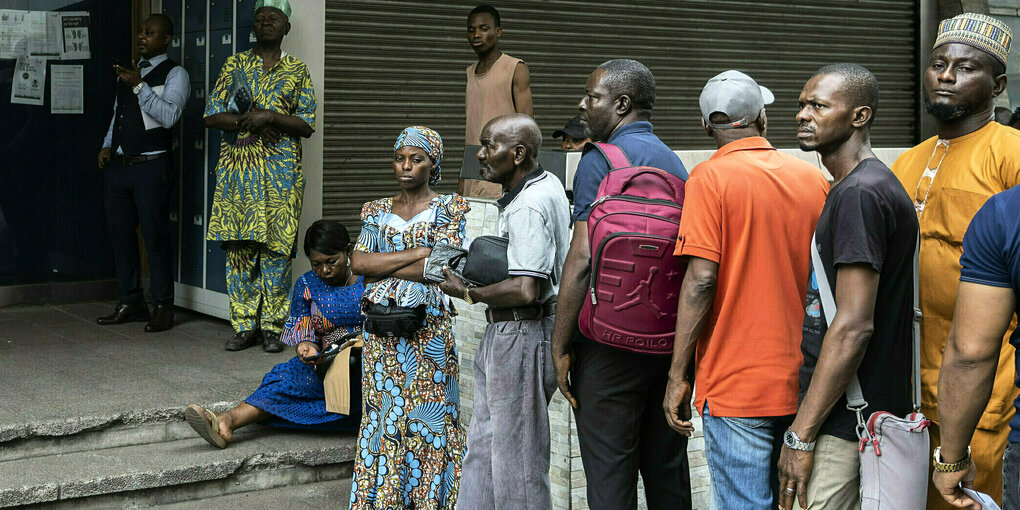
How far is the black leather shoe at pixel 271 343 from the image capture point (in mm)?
7004

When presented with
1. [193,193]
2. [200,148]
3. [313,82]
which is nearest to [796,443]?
[313,82]

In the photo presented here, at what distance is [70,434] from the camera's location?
5320 millimetres

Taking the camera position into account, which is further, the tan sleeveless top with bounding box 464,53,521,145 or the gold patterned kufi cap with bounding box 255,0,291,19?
the gold patterned kufi cap with bounding box 255,0,291,19

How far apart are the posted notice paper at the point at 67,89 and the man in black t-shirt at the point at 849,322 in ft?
22.4

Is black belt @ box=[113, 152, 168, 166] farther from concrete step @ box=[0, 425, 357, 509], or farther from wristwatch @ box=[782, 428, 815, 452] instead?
wristwatch @ box=[782, 428, 815, 452]

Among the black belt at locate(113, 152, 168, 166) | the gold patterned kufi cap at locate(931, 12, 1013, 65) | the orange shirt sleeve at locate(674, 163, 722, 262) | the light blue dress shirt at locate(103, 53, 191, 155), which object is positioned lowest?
the black belt at locate(113, 152, 168, 166)

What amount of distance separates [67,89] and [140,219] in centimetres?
148

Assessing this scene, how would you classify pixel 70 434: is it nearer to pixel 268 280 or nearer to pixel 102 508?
pixel 102 508

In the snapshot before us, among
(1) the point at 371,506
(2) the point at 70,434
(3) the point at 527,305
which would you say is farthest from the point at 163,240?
(3) the point at 527,305

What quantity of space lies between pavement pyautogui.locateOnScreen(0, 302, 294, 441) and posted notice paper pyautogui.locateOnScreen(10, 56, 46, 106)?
1588 mm

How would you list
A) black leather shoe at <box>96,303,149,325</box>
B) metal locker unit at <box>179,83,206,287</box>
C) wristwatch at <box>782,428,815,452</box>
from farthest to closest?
metal locker unit at <box>179,83,206,287</box> < black leather shoe at <box>96,303,149,325</box> < wristwatch at <box>782,428,815,452</box>

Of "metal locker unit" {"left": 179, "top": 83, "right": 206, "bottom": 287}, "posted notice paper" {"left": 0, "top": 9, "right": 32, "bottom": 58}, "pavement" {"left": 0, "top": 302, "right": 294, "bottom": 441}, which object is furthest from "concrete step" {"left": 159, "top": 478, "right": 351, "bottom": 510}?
"posted notice paper" {"left": 0, "top": 9, "right": 32, "bottom": 58}

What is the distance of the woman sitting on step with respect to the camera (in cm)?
539

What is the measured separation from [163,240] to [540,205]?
14.8 feet
